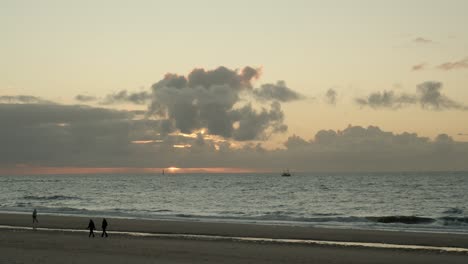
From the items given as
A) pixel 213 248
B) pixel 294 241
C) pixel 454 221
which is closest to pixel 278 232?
pixel 294 241

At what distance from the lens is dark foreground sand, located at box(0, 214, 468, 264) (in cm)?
2547

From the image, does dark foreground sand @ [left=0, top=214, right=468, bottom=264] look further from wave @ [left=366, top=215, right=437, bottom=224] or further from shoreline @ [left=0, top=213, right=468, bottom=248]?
wave @ [left=366, top=215, right=437, bottom=224]

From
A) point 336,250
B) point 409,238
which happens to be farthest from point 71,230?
point 409,238

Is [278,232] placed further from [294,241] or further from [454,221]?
[454,221]

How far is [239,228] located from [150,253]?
15037 mm

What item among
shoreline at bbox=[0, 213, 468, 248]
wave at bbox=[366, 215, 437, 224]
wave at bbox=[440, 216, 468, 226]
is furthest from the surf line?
wave at bbox=[440, 216, 468, 226]

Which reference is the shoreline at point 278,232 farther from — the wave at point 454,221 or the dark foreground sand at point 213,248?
the wave at point 454,221

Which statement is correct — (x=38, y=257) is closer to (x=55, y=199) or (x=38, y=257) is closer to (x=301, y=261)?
(x=301, y=261)

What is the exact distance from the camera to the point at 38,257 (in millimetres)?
25391

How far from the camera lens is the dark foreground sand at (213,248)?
25469 millimetres

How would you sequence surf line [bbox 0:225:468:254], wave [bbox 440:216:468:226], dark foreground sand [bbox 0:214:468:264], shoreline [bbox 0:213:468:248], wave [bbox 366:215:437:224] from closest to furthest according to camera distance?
dark foreground sand [bbox 0:214:468:264], surf line [bbox 0:225:468:254], shoreline [bbox 0:213:468:248], wave [bbox 440:216:468:226], wave [bbox 366:215:437:224]

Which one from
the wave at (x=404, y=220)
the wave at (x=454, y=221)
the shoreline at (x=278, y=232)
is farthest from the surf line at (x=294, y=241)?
the wave at (x=454, y=221)

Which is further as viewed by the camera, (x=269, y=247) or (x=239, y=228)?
(x=239, y=228)

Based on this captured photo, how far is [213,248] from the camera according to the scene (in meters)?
29.2
